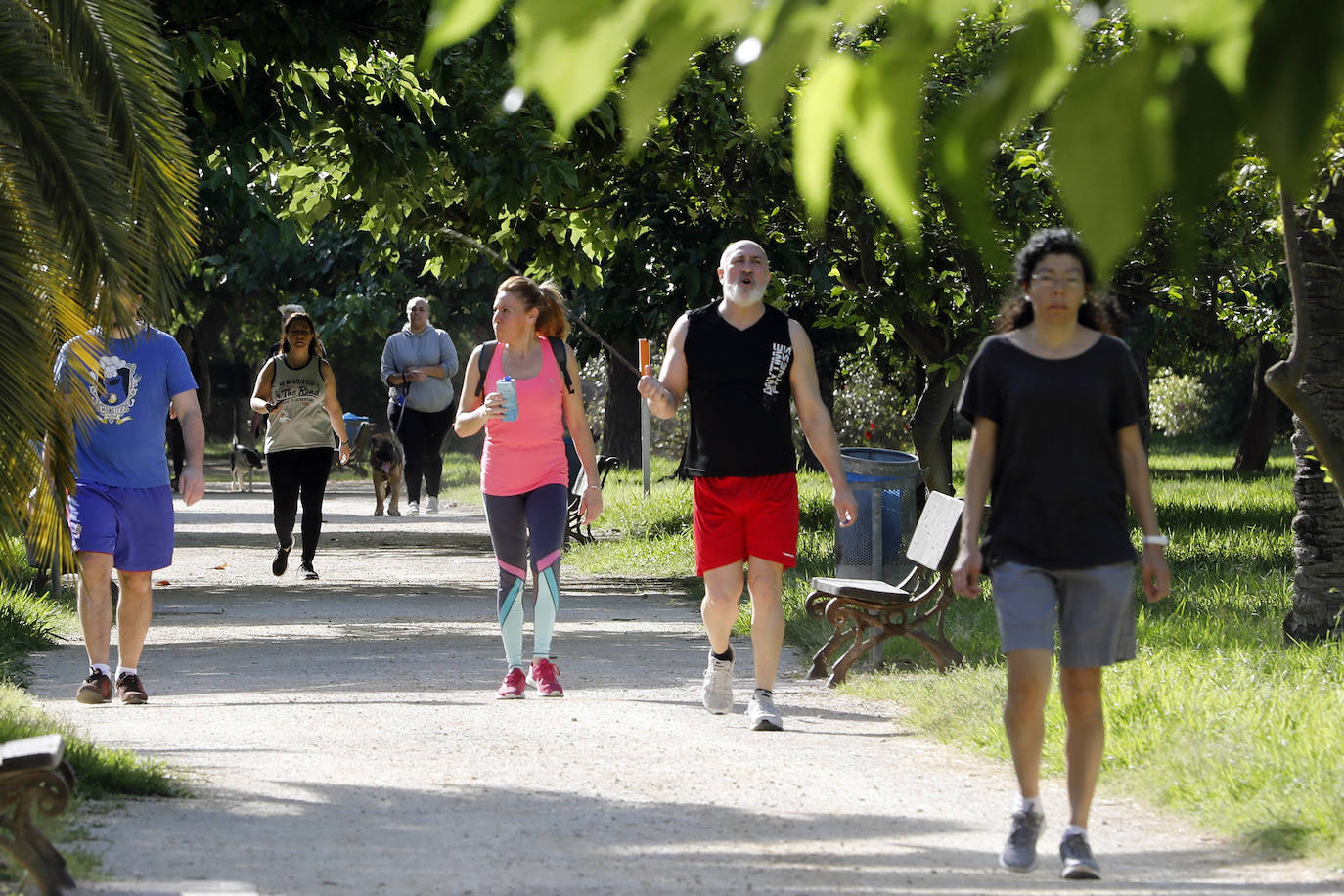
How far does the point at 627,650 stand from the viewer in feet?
34.5

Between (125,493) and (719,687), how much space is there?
2.77 m

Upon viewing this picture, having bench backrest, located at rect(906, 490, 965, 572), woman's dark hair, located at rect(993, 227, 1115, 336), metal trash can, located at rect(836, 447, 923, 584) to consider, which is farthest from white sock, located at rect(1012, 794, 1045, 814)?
metal trash can, located at rect(836, 447, 923, 584)

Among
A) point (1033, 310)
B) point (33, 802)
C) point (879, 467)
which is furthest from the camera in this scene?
point (879, 467)

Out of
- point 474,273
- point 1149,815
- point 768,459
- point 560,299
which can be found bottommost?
point 1149,815

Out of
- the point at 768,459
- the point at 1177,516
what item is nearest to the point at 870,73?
the point at 768,459

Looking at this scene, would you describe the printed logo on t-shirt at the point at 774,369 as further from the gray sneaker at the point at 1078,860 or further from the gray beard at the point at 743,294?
the gray sneaker at the point at 1078,860

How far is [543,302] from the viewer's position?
29.7ft

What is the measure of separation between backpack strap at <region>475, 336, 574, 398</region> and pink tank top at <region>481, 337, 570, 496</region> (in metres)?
0.17

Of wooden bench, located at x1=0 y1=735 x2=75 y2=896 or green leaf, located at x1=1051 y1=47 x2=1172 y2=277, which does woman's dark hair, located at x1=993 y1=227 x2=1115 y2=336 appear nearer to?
wooden bench, located at x1=0 y1=735 x2=75 y2=896

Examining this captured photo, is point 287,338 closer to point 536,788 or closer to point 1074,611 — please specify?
point 536,788

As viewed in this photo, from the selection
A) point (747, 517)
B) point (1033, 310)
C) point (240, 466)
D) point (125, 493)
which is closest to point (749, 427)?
point (747, 517)

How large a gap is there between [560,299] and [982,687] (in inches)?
110

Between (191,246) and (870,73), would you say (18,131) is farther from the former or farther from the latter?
(870,73)

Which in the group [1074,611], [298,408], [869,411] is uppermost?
[869,411]
